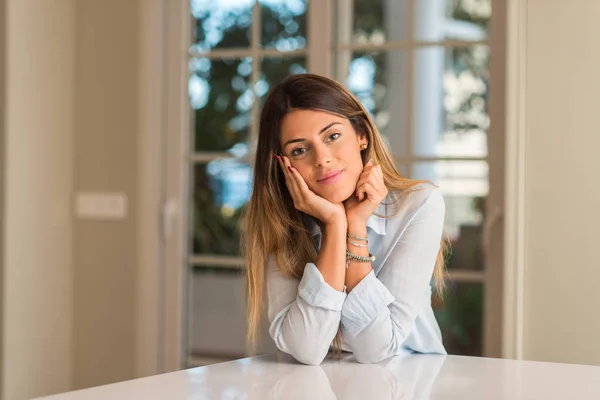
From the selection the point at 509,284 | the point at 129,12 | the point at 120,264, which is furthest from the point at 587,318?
the point at 129,12

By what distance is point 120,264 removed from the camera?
3500 mm

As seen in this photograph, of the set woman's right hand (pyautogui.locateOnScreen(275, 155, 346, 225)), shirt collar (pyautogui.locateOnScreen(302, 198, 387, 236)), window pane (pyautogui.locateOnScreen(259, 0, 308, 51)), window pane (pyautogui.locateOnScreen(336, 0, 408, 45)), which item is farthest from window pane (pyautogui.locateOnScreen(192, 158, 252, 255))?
woman's right hand (pyautogui.locateOnScreen(275, 155, 346, 225))

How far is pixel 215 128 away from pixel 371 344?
3.10m

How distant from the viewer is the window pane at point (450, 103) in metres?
5.18

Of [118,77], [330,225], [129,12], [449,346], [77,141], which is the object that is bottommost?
[449,346]

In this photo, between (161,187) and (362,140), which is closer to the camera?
(362,140)

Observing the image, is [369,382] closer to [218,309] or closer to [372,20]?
[218,309]

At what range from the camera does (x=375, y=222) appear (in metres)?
1.65

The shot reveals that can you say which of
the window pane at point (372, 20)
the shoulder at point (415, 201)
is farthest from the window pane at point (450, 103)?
the shoulder at point (415, 201)

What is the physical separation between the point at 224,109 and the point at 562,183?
2592 mm

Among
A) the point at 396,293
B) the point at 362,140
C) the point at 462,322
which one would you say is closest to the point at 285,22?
the point at 462,322

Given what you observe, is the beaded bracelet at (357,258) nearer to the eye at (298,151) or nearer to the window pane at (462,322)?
the eye at (298,151)

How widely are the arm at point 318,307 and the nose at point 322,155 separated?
0.43 feet

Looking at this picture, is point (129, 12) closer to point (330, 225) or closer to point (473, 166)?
point (330, 225)
